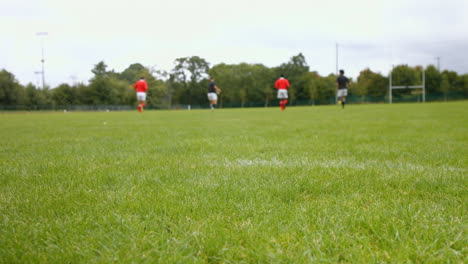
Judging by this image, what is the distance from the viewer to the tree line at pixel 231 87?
59031 millimetres

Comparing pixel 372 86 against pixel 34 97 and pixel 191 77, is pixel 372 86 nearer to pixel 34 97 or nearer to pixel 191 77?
pixel 191 77

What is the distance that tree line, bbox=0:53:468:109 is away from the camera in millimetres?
59031

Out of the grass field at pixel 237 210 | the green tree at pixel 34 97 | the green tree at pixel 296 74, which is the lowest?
the grass field at pixel 237 210

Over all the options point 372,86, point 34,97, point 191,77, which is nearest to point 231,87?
point 191,77

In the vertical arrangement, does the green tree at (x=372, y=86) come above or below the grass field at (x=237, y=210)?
above

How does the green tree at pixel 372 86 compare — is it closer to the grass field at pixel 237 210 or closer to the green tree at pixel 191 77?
the green tree at pixel 191 77

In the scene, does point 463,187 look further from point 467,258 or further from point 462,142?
point 462,142

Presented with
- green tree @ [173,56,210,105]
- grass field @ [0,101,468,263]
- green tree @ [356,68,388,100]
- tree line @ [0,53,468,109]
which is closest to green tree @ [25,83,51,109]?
tree line @ [0,53,468,109]

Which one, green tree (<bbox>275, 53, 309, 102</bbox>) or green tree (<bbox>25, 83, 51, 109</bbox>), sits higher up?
green tree (<bbox>275, 53, 309, 102</bbox>)

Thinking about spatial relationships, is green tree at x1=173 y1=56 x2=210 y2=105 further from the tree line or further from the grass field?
the grass field

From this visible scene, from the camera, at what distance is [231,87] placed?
8019 cm

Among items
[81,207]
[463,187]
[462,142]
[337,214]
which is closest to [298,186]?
[337,214]

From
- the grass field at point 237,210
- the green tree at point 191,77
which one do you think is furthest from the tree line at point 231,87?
the grass field at point 237,210

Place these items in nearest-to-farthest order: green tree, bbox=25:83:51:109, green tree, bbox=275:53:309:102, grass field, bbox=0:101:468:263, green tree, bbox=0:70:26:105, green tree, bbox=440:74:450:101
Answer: grass field, bbox=0:101:468:263 → green tree, bbox=0:70:26:105 → green tree, bbox=25:83:51:109 → green tree, bbox=440:74:450:101 → green tree, bbox=275:53:309:102
